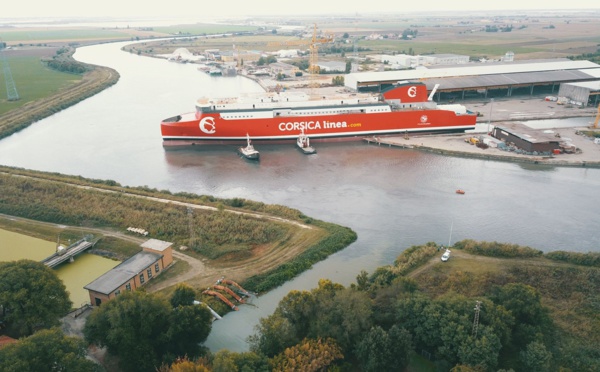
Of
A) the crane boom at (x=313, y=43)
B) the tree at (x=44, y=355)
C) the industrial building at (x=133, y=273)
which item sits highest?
the crane boom at (x=313, y=43)

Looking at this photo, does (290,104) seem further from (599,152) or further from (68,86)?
(68,86)

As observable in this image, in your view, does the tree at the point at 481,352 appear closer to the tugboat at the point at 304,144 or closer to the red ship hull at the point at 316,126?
the tugboat at the point at 304,144

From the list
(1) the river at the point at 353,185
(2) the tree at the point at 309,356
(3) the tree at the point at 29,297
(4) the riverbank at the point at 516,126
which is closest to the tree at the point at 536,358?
(2) the tree at the point at 309,356

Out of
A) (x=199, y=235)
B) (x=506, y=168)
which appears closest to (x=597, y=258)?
(x=506, y=168)

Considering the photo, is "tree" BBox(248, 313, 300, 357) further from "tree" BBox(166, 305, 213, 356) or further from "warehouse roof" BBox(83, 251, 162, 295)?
"warehouse roof" BBox(83, 251, 162, 295)

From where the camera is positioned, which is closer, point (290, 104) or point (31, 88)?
point (290, 104)

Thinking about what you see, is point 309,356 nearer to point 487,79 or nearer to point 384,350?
point 384,350
